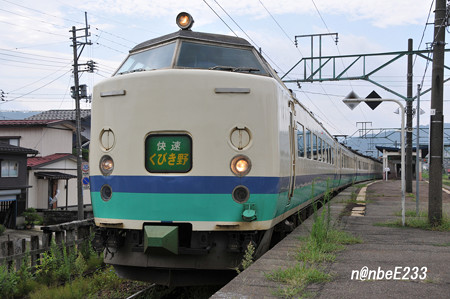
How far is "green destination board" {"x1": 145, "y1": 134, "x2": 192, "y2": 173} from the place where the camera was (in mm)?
5059

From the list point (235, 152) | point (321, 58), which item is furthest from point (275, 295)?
point (321, 58)

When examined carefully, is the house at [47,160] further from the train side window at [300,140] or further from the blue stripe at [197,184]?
the blue stripe at [197,184]

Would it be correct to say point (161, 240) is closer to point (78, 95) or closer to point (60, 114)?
point (78, 95)

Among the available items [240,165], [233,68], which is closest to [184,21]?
[233,68]

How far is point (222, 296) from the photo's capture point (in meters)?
3.87

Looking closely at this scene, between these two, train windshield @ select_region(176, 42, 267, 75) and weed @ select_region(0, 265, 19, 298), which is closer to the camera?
train windshield @ select_region(176, 42, 267, 75)

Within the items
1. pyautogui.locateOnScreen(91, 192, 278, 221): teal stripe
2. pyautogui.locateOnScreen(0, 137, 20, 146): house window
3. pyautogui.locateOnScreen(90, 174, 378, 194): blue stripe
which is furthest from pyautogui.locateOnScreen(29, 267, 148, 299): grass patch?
pyautogui.locateOnScreen(0, 137, 20, 146): house window

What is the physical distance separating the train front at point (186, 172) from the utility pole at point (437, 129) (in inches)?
177

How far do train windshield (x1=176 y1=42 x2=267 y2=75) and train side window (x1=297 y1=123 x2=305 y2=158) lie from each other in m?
1.65

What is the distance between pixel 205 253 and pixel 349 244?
99.4 inches

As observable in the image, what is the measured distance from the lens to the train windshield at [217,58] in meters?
5.82

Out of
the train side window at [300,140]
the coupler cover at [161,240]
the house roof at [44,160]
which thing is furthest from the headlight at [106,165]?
the house roof at [44,160]

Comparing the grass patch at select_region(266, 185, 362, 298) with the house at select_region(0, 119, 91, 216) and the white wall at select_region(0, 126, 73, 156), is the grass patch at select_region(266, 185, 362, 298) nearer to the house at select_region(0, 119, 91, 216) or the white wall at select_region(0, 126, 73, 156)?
the house at select_region(0, 119, 91, 216)

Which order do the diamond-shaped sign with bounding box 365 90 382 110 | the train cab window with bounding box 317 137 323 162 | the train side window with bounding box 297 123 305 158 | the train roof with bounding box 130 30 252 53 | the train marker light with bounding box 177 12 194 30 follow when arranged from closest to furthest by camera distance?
the train roof with bounding box 130 30 252 53 < the train marker light with bounding box 177 12 194 30 < the train side window with bounding box 297 123 305 158 < the diamond-shaped sign with bounding box 365 90 382 110 < the train cab window with bounding box 317 137 323 162
